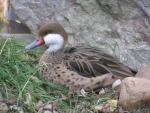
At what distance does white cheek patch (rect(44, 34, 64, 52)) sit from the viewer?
5617mm

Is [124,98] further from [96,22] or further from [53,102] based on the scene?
[96,22]

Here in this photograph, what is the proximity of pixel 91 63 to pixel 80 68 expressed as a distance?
106 millimetres

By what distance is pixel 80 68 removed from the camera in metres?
5.45

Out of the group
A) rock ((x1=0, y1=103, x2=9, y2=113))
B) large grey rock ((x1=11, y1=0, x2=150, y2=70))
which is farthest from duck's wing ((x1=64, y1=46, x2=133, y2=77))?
rock ((x1=0, y1=103, x2=9, y2=113))

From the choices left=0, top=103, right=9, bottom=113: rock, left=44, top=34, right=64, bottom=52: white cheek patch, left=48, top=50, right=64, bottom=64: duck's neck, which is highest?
left=44, top=34, right=64, bottom=52: white cheek patch

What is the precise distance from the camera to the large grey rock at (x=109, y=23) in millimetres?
6082

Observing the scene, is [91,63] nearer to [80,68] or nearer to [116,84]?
[80,68]

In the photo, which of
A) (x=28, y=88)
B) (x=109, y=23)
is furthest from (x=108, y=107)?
(x=109, y=23)

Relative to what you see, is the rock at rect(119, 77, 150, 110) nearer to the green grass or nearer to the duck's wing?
the green grass

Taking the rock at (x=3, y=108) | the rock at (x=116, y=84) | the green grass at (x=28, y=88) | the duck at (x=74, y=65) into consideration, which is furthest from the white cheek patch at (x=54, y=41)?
the rock at (x=3, y=108)

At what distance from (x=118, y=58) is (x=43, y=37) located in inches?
32.7

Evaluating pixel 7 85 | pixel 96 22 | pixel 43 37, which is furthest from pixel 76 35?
pixel 7 85

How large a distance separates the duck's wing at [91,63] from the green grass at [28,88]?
0.69ft

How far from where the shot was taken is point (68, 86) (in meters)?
5.41
